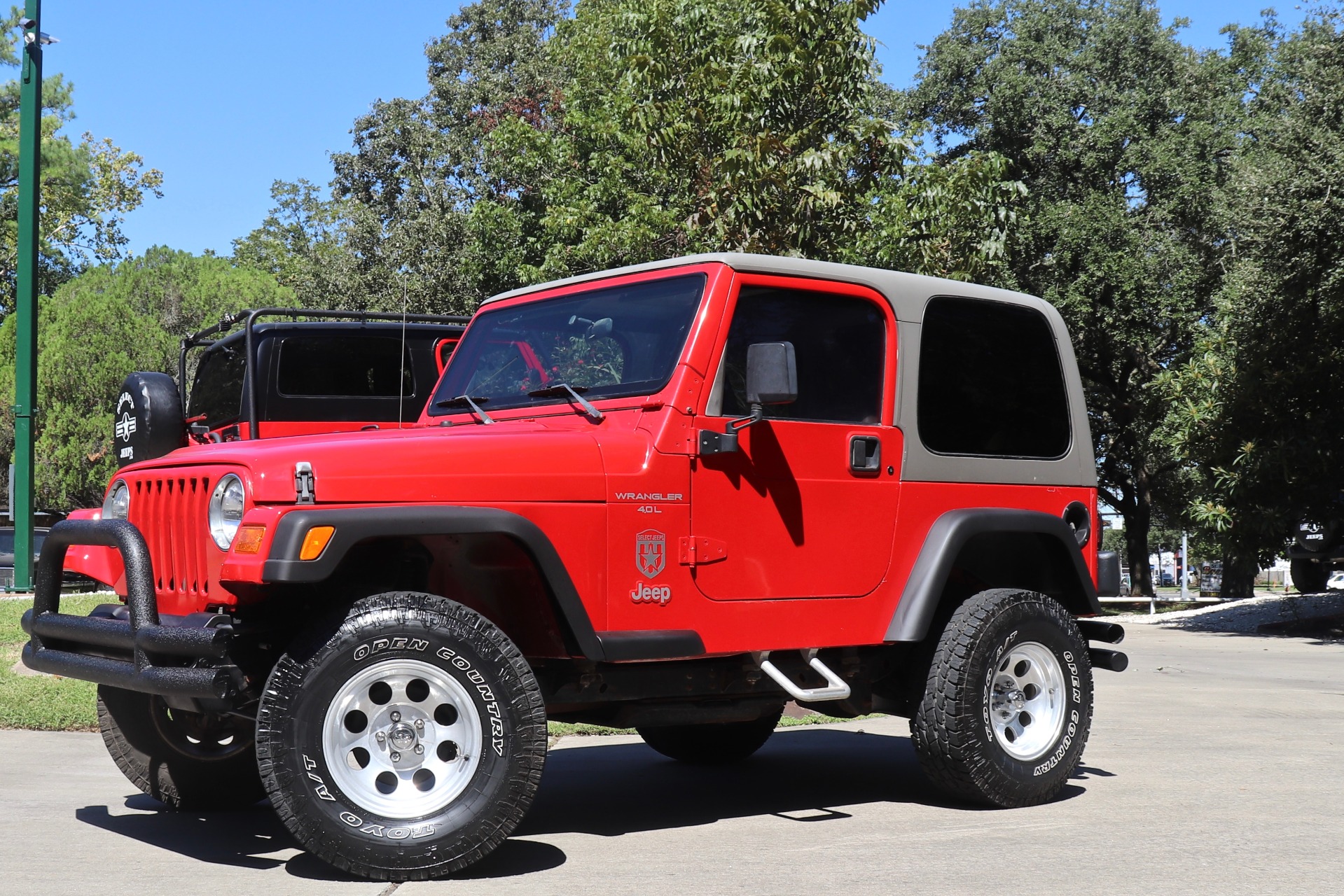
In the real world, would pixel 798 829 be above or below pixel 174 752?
below

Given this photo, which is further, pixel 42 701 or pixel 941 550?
pixel 42 701

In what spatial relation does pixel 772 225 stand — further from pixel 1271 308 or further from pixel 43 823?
pixel 1271 308

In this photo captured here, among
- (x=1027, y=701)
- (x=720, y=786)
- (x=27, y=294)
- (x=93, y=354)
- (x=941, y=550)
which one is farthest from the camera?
(x=93, y=354)

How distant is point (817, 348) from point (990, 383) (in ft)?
3.60

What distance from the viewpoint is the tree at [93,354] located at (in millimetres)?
33000

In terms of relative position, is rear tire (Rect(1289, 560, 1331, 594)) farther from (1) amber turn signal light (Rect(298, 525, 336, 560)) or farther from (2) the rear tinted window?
(1) amber turn signal light (Rect(298, 525, 336, 560))

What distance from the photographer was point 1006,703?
6.51 m

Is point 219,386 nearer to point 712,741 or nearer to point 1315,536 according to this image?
point 712,741

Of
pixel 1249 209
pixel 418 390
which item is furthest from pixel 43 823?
pixel 1249 209

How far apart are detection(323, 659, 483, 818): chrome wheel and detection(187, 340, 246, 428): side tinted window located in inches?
262

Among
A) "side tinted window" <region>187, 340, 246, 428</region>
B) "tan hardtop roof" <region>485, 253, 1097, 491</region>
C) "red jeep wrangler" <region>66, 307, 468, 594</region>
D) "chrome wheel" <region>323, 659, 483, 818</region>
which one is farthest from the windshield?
"side tinted window" <region>187, 340, 246, 428</region>

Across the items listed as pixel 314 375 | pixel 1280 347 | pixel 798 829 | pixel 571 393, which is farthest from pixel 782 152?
pixel 1280 347

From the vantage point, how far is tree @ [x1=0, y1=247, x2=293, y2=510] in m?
33.0

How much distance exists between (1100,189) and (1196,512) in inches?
508
